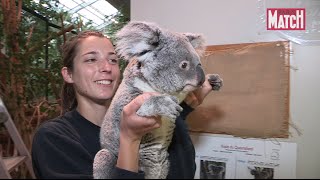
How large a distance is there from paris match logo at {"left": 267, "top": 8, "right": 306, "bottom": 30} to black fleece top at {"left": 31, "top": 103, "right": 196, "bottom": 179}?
22.3 inches

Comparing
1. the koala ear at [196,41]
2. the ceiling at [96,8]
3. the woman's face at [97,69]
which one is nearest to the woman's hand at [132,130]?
the koala ear at [196,41]

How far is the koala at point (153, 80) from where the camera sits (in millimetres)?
824

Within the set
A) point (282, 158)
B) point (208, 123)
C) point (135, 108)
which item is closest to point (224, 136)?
point (208, 123)

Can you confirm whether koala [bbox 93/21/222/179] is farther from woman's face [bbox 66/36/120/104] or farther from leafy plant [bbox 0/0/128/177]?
leafy plant [bbox 0/0/128/177]

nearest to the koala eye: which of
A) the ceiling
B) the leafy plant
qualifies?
the leafy plant

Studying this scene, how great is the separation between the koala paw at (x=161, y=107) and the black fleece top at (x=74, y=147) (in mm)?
229

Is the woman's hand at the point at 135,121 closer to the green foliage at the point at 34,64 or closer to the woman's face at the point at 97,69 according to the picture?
the woman's face at the point at 97,69

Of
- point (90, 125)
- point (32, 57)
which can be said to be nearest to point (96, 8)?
point (32, 57)

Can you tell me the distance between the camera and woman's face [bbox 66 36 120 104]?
48.4 inches

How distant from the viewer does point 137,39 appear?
83 centimetres

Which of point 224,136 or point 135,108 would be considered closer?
point 135,108

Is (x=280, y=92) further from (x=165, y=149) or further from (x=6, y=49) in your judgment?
(x=6, y=49)

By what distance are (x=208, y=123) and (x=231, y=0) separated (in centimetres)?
61

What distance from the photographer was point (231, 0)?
4.84 feet
